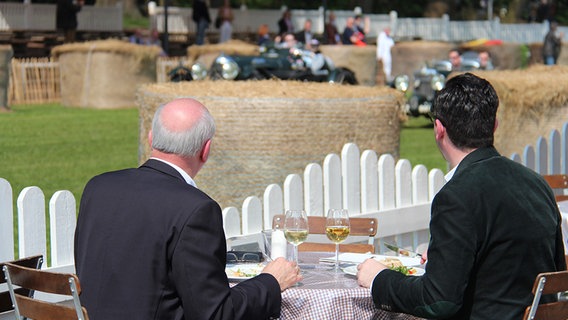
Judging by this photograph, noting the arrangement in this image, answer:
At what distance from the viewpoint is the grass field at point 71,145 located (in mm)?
11374

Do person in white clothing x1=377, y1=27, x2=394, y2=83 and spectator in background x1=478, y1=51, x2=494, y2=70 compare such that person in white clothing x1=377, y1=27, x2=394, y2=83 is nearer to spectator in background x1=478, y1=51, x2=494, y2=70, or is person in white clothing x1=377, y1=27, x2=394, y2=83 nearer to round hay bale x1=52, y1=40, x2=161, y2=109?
spectator in background x1=478, y1=51, x2=494, y2=70

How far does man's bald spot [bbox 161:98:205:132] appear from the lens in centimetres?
365

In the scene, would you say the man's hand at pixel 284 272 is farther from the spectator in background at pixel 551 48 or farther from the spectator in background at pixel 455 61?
the spectator in background at pixel 551 48

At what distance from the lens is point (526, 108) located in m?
9.99

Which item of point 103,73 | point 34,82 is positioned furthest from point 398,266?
point 34,82

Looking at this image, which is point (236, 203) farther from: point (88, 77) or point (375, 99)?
point (88, 77)

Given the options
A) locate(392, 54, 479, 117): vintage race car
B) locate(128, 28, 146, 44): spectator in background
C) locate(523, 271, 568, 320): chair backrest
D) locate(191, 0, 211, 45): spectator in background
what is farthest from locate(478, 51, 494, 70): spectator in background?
locate(523, 271, 568, 320): chair backrest

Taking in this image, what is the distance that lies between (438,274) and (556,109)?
23.2ft

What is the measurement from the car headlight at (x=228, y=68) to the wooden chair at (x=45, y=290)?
1491 centimetres

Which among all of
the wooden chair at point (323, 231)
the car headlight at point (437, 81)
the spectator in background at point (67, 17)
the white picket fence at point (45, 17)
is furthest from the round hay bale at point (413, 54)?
the wooden chair at point (323, 231)

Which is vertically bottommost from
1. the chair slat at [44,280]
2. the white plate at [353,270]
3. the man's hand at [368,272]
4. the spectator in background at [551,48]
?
the spectator in background at [551,48]

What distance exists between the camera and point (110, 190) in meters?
3.62

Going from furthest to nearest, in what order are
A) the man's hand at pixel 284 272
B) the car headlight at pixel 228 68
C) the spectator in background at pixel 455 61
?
the spectator in background at pixel 455 61, the car headlight at pixel 228 68, the man's hand at pixel 284 272

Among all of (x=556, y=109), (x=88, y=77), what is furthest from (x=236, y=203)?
(x=88, y=77)
